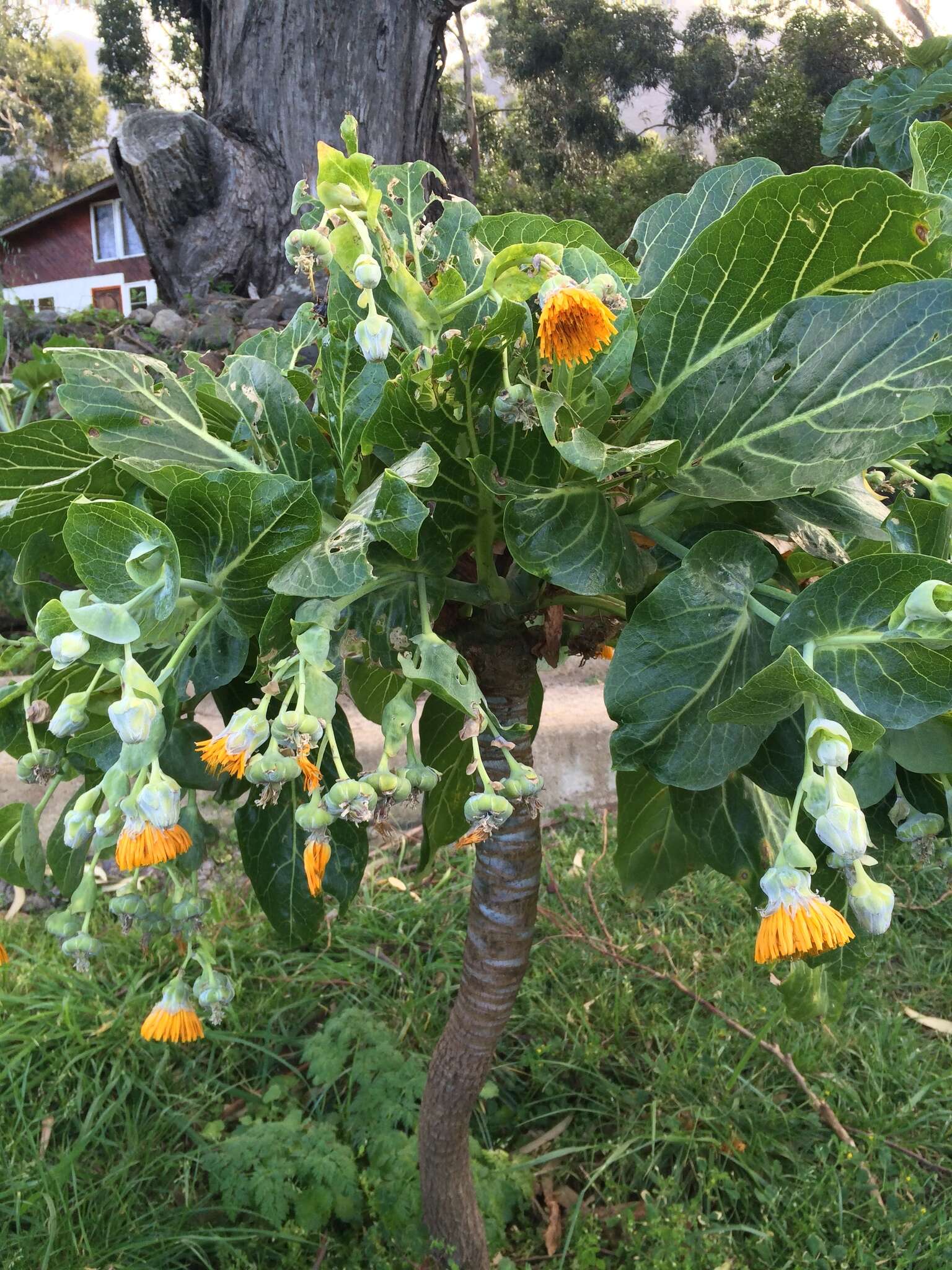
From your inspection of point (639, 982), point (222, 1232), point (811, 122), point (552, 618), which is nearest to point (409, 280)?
point (552, 618)

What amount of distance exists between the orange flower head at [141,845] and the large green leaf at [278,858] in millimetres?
203

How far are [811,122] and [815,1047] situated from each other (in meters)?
8.73

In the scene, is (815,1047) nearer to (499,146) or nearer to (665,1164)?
(665,1164)

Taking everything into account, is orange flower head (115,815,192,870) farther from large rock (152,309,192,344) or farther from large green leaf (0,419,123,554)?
large rock (152,309,192,344)

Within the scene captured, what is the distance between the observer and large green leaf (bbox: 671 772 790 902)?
59cm

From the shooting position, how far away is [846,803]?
1.22 feet

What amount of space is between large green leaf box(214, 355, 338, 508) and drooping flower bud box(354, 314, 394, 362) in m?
0.09

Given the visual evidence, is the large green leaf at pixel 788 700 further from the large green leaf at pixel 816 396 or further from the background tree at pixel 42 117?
the background tree at pixel 42 117

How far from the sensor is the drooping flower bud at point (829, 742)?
364 mm

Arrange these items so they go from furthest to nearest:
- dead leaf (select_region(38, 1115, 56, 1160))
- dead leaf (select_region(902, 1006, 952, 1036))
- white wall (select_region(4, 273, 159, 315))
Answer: white wall (select_region(4, 273, 159, 315)) < dead leaf (select_region(902, 1006, 952, 1036)) < dead leaf (select_region(38, 1115, 56, 1160))

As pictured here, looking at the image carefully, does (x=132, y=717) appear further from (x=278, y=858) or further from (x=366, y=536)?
(x=278, y=858)

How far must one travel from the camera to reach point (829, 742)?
37cm

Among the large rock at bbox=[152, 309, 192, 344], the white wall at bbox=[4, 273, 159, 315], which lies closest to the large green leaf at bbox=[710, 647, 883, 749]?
the large rock at bbox=[152, 309, 192, 344]

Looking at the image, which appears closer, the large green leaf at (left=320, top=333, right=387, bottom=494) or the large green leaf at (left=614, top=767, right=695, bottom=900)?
the large green leaf at (left=320, top=333, right=387, bottom=494)
